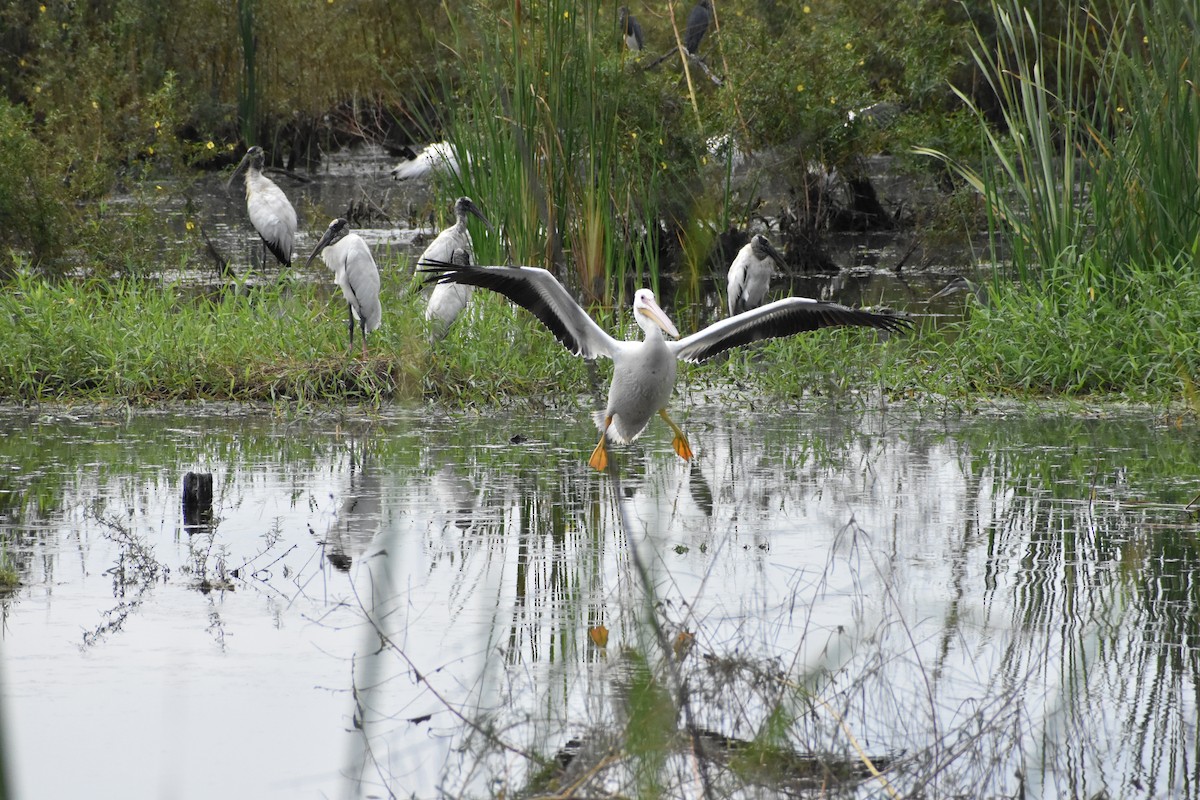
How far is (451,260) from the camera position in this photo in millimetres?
8867

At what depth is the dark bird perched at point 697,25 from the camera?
17812 millimetres

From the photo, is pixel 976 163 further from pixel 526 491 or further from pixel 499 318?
pixel 526 491

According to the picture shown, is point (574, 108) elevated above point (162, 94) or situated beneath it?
situated beneath

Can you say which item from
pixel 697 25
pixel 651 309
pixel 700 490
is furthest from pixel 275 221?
pixel 697 25

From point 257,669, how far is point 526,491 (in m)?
2.09

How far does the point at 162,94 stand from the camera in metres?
12.5

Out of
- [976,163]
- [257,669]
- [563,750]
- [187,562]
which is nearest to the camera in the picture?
[563,750]

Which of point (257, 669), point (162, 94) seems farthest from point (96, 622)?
point (162, 94)

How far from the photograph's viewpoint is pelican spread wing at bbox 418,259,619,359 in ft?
20.5

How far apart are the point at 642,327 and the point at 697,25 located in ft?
40.4

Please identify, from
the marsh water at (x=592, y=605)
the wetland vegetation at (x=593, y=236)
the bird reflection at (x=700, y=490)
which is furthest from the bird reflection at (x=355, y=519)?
the bird reflection at (x=700, y=490)

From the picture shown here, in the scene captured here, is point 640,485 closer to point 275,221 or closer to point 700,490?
point 700,490

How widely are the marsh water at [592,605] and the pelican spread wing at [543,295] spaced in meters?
0.49

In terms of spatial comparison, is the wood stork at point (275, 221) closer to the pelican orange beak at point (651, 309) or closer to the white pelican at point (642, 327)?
the white pelican at point (642, 327)
